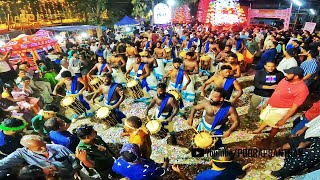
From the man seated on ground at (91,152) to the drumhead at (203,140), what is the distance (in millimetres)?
1264

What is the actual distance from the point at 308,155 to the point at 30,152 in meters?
3.67

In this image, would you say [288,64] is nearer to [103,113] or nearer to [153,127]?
[153,127]

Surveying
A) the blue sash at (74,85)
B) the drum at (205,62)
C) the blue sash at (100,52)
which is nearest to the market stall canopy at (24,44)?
the blue sash at (100,52)

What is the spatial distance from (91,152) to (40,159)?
0.62m

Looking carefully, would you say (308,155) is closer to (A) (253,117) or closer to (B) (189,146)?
(B) (189,146)

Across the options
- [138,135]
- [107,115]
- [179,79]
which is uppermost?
[179,79]

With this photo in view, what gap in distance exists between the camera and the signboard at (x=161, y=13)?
705 inches

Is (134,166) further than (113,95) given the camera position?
No

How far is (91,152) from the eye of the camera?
3459 mm

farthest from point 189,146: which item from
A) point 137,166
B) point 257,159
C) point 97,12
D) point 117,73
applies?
point 97,12

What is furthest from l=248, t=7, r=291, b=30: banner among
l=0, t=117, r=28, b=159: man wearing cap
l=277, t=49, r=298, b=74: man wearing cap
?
l=0, t=117, r=28, b=159: man wearing cap

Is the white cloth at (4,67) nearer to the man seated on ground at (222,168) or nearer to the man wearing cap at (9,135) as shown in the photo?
the man wearing cap at (9,135)

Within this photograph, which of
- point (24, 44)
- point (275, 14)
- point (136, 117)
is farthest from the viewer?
point (275, 14)

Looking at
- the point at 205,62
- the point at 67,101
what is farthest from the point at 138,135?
the point at 205,62
